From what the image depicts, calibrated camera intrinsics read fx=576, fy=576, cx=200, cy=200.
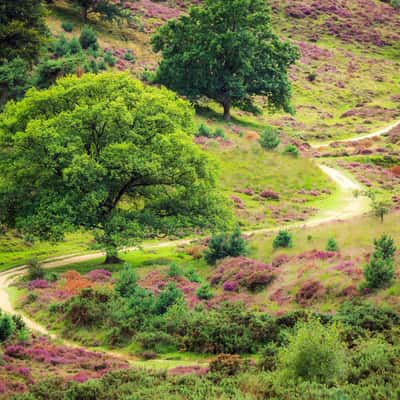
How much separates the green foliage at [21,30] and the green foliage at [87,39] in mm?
11785

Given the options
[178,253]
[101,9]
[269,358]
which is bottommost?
[178,253]

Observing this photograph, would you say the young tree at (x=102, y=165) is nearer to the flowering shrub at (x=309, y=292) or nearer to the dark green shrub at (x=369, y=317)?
the flowering shrub at (x=309, y=292)

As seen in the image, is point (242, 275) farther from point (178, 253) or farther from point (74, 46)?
point (74, 46)

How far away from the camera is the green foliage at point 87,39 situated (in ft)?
233

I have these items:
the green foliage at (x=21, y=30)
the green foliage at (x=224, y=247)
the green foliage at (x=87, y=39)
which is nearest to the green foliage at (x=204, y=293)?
the green foliage at (x=224, y=247)

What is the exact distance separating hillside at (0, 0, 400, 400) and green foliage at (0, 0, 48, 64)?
239 cm

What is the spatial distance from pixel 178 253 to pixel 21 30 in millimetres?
32007

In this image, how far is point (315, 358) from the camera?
15.8m

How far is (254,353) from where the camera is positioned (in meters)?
20.6

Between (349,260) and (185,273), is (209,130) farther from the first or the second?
(349,260)

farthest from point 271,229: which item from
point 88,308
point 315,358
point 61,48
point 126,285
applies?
point 61,48

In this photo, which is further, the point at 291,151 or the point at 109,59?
the point at 109,59

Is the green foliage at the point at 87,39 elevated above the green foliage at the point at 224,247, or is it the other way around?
the green foliage at the point at 87,39

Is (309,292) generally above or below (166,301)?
above
